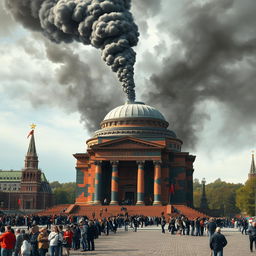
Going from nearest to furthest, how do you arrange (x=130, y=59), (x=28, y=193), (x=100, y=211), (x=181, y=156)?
(x=100, y=211), (x=130, y=59), (x=181, y=156), (x=28, y=193)

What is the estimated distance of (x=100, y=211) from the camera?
2655 inches

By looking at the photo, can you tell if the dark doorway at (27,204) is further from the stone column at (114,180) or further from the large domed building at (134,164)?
the stone column at (114,180)

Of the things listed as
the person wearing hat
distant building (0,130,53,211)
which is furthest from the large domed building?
distant building (0,130,53,211)

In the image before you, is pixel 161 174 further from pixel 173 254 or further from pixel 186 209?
pixel 173 254

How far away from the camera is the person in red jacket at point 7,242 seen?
18.1 metres

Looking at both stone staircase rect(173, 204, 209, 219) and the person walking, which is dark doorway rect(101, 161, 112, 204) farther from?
the person walking

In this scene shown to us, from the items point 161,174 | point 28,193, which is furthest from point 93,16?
point 28,193

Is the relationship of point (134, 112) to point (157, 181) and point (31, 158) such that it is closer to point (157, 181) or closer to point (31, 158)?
point (157, 181)

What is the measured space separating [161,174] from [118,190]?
7.42m

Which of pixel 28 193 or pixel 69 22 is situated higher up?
pixel 69 22

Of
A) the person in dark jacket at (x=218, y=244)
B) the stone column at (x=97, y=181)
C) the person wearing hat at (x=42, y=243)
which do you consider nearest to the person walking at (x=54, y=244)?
the person wearing hat at (x=42, y=243)

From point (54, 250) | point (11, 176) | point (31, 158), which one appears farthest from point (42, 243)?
point (11, 176)

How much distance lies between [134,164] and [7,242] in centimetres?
6063

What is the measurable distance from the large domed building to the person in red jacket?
56.0m
